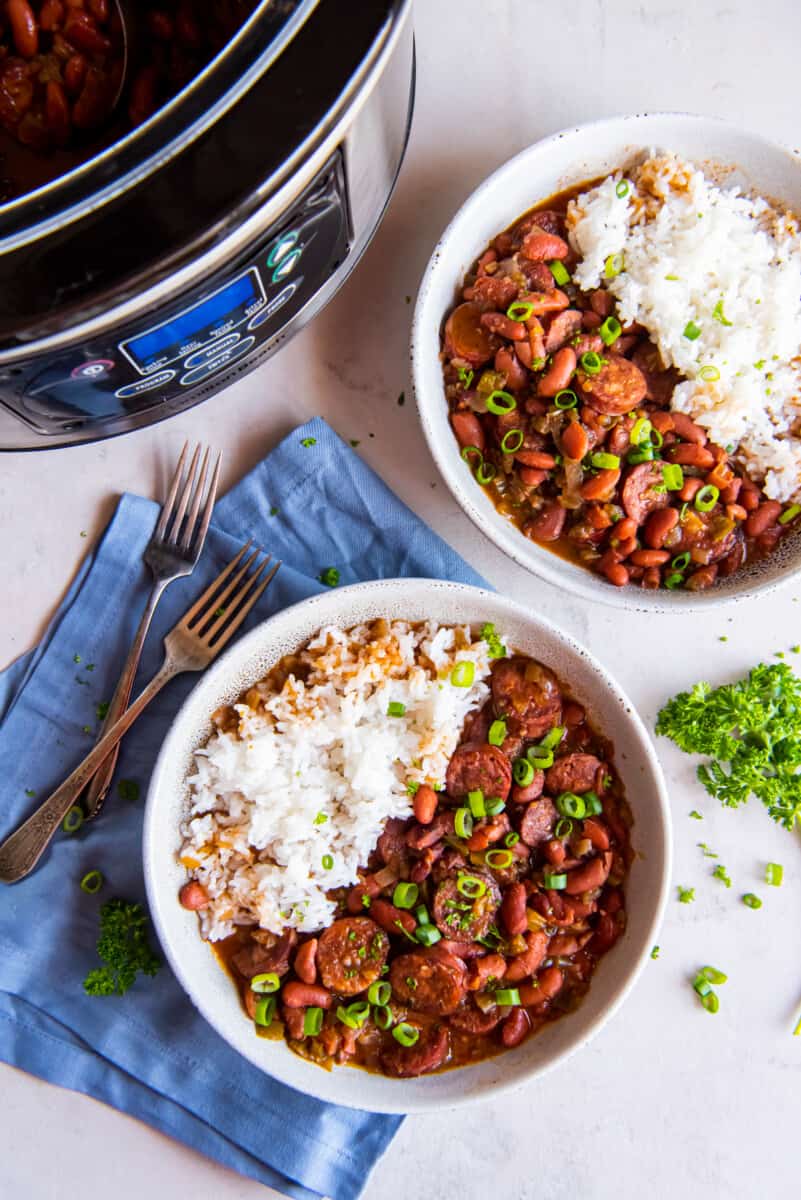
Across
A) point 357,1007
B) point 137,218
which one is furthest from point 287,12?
point 357,1007

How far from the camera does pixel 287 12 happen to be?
1.07 m

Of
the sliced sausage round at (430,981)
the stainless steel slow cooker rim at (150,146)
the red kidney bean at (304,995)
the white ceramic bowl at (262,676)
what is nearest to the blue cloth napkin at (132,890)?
the white ceramic bowl at (262,676)

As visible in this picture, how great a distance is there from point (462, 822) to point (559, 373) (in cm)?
108

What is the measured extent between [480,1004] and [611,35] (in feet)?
8.14

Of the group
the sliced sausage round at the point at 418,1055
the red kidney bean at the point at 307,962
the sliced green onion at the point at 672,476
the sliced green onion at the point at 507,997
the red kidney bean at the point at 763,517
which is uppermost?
the sliced green onion at the point at 672,476

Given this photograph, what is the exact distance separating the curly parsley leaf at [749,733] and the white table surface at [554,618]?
0.08 meters

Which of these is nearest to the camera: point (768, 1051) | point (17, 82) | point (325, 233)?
point (325, 233)

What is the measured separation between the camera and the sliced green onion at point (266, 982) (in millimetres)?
2365

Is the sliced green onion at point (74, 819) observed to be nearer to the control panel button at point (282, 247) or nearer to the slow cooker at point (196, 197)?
the slow cooker at point (196, 197)

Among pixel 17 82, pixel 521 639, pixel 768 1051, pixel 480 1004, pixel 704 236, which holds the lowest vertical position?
pixel 768 1051

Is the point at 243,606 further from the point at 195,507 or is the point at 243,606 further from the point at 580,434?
the point at 580,434

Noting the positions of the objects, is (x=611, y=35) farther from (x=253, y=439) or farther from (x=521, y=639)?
(x=521, y=639)

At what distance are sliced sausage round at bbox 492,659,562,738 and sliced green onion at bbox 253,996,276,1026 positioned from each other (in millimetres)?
883

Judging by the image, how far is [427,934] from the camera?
2.37 meters
